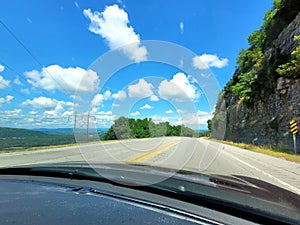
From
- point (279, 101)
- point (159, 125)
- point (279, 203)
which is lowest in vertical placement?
point (279, 203)

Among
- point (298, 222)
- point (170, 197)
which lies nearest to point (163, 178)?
point (170, 197)

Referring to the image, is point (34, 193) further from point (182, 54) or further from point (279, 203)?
point (182, 54)

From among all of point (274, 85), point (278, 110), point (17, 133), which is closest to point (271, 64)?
point (274, 85)

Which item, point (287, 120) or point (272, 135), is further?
point (272, 135)

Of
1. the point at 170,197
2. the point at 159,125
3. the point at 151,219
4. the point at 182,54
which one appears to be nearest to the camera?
the point at 151,219

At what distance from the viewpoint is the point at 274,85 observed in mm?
20594

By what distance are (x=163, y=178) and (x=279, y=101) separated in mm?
21018

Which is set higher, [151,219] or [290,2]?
[290,2]

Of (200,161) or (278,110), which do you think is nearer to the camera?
(200,161)

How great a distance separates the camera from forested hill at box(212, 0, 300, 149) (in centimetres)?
1683

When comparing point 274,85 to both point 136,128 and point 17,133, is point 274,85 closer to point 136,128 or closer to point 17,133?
point 136,128

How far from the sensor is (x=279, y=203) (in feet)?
5.31

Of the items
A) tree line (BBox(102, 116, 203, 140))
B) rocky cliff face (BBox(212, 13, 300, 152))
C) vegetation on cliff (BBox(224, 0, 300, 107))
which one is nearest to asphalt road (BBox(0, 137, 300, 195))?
tree line (BBox(102, 116, 203, 140))

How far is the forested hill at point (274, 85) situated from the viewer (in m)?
16.8
